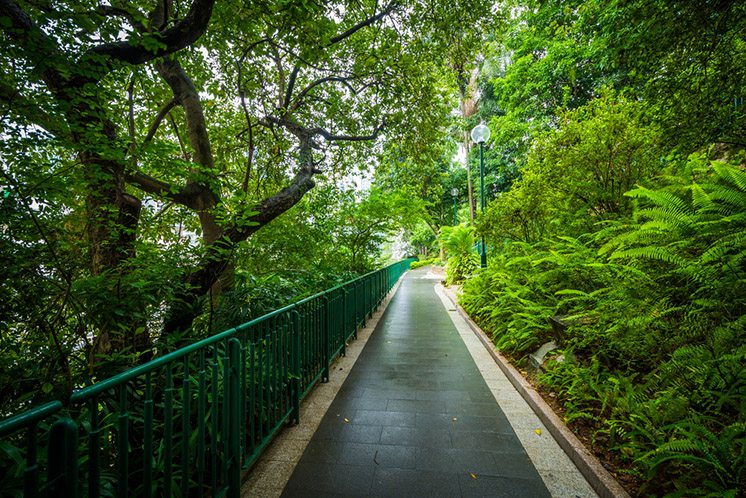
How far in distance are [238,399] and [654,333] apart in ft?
12.0

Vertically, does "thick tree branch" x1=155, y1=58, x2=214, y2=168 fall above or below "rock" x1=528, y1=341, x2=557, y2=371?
above

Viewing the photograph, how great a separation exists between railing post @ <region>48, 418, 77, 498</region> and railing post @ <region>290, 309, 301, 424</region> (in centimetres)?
214

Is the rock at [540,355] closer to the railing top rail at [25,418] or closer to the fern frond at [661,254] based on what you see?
the fern frond at [661,254]

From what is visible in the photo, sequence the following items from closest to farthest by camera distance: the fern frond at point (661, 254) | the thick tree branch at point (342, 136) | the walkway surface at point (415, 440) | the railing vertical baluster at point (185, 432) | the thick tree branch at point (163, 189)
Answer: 1. the railing vertical baluster at point (185, 432)
2. the walkway surface at point (415, 440)
3. the fern frond at point (661, 254)
4. the thick tree branch at point (163, 189)
5. the thick tree branch at point (342, 136)

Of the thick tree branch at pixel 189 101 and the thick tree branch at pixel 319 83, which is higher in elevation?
the thick tree branch at pixel 319 83

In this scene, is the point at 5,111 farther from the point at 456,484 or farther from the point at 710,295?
the point at 710,295

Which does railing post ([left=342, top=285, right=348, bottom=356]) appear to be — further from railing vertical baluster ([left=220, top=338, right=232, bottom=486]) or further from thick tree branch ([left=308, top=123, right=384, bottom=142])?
thick tree branch ([left=308, top=123, right=384, bottom=142])

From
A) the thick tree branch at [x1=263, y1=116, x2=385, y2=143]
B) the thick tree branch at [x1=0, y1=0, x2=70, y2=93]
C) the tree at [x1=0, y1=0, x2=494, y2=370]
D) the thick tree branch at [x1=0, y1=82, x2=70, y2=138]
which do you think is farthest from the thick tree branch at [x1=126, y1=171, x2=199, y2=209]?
the thick tree branch at [x1=263, y1=116, x2=385, y2=143]

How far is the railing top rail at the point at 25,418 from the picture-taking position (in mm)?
837

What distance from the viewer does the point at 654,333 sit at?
2762 mm

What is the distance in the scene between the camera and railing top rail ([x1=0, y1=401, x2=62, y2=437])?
84 cm

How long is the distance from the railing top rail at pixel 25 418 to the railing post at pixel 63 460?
0.06 meters

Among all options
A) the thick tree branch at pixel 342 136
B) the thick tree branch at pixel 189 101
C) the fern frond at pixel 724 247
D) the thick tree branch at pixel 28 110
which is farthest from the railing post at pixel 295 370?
the thick tree branch at pixel 342 136

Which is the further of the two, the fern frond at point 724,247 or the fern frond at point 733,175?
the fern frond at point 733,175
